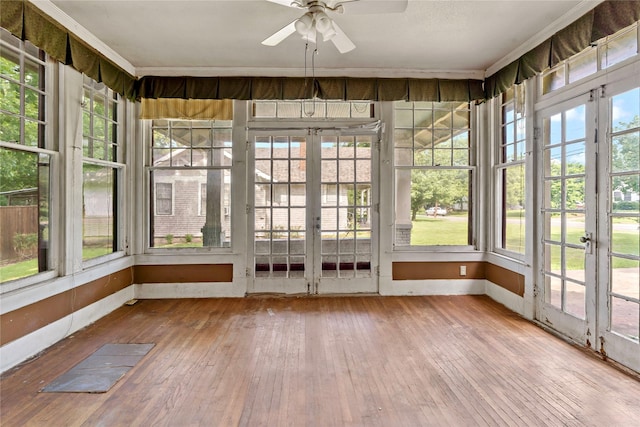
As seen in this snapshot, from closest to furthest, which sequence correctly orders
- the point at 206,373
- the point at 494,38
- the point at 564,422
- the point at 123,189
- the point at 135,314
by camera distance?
the point at 564,422, the point at 206,373, the point at 494,38, the point at 135,314, the point at 123,189

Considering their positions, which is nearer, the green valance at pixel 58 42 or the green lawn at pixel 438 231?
the green valance at pixel 58 42

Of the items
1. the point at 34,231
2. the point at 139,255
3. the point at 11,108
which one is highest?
the point at 11,108

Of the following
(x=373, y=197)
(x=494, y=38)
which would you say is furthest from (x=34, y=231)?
(x=494, y=38)

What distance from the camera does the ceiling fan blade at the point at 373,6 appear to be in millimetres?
2406

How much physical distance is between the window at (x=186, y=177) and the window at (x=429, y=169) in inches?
90.3

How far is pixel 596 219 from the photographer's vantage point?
292 cm

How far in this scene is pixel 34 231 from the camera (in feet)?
10.0

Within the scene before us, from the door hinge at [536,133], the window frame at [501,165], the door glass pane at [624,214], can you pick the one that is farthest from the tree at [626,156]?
the window frame at [501,165]

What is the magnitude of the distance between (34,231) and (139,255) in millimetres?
1521

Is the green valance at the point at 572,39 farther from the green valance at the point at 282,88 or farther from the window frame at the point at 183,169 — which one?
the window frame at the point at 183,169

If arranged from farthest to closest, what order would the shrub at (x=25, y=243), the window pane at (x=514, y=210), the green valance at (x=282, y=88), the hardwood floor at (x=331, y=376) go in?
the green valance at (x=282, y=88), the window pane at (x=514, y=210), the shrub at (x=25, y=243), the hardwood floor at (x=331, y=376)

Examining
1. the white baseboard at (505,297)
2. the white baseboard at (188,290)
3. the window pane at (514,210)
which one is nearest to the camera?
the white baseboard at (505,297)

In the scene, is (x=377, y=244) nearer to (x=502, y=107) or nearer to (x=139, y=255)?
(x=502, y=107)

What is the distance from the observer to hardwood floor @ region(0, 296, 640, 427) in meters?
2.10
